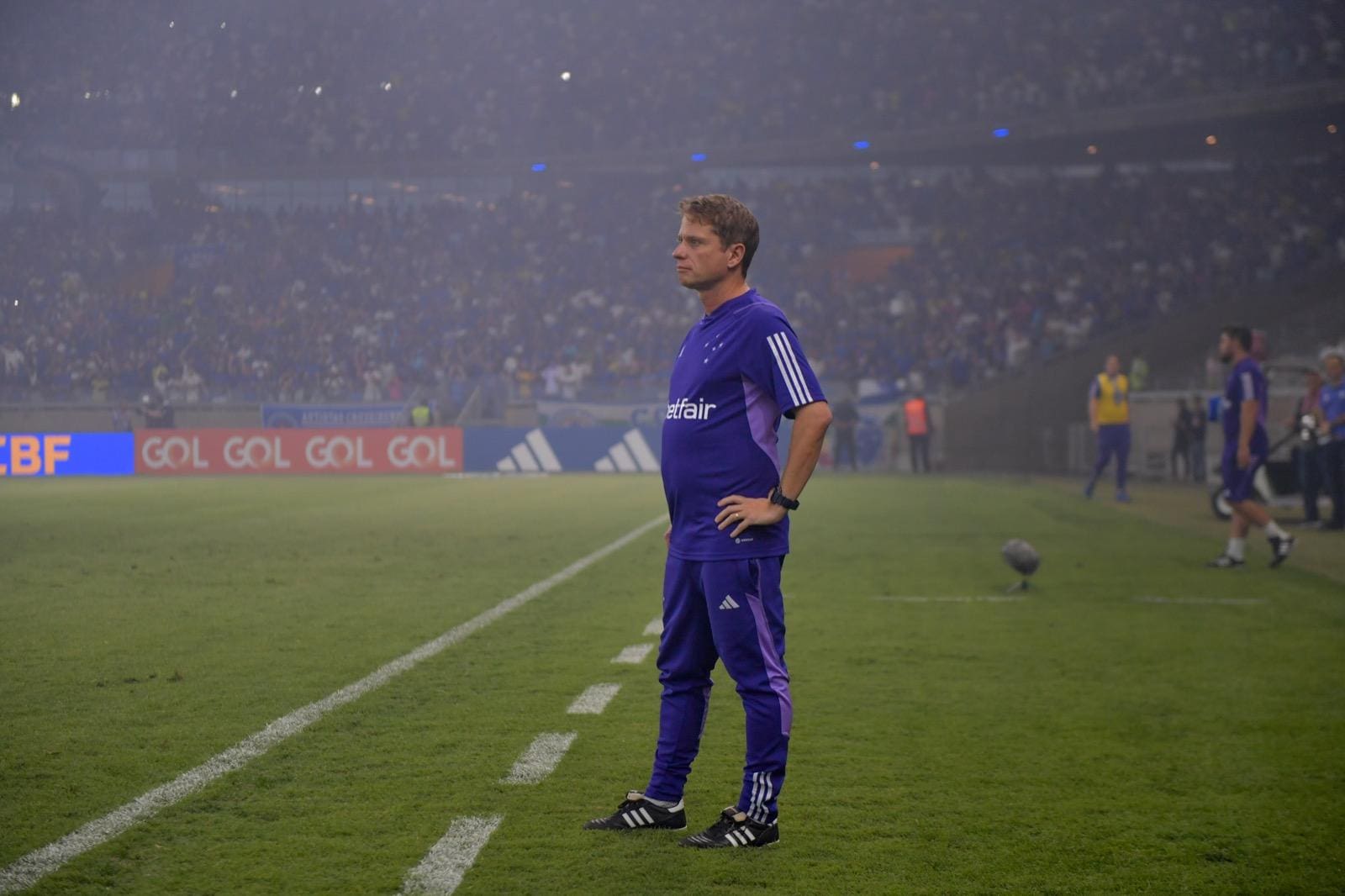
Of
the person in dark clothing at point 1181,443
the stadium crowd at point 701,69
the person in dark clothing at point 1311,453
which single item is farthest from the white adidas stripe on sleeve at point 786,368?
the stadium crowd at point 701,69

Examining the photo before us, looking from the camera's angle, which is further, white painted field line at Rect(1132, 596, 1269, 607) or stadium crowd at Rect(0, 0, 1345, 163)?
stadium crowd at Rect(0, 0, 1345, 163)

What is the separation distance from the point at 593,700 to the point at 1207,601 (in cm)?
574

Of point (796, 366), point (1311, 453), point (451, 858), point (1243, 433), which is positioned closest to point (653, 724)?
point (451, 858)

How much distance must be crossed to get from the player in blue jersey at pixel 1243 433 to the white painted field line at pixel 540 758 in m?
7.74

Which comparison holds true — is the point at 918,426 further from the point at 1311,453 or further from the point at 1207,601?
the point at 1207,601

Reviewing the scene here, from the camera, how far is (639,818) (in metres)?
4.26

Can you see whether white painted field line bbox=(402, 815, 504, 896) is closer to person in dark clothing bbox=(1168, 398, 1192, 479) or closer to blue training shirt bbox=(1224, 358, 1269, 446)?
blue training shirt bbox=(1224, 358, 1269, 446)

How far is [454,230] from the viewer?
45031 millimetres

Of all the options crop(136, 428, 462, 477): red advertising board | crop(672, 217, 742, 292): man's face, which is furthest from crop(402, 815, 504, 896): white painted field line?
crop(136, 428, 462, 477): red advertising board

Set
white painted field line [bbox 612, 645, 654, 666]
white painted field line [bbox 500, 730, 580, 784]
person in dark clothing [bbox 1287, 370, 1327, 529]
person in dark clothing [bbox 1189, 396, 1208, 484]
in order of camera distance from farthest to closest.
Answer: person in dark clothing [bbox 1189, 396, 1208, 484]
person in dark clothing [bbox 1287, 370, 1327, 529]
white painted field line [bbox 612, 645, 654, 666]
white painted field line [bbox 500, 730, 580, 784]

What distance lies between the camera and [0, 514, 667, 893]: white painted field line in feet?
12.2

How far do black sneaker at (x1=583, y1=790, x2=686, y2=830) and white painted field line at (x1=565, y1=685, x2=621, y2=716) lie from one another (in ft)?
5.77

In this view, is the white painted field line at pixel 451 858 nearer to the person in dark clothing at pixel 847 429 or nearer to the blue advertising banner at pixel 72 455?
the person in dark clothing at pixel 847 429

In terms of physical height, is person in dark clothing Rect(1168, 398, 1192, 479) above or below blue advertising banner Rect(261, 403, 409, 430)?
below
